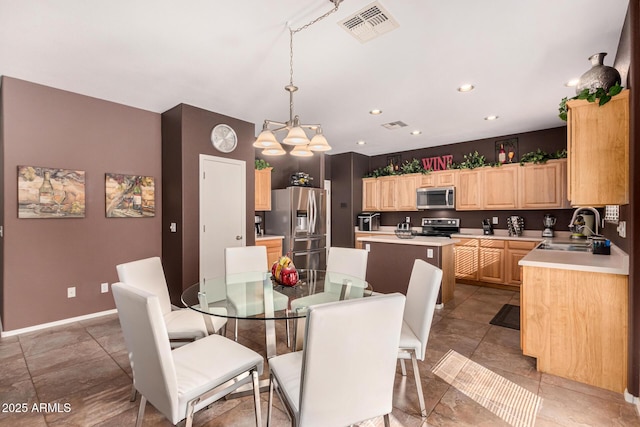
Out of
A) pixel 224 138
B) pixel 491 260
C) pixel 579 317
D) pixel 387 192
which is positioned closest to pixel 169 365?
pixel 579 317

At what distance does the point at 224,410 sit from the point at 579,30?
3659 mm

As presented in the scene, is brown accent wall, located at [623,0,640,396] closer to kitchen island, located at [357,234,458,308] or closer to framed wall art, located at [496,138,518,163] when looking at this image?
kitchen island, located at [357,234,458,308]

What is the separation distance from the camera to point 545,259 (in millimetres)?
2471

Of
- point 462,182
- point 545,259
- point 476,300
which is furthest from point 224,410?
point 462,182

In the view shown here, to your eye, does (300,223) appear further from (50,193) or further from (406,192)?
(50,193)

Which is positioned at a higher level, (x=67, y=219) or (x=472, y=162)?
(x=472, y=162)

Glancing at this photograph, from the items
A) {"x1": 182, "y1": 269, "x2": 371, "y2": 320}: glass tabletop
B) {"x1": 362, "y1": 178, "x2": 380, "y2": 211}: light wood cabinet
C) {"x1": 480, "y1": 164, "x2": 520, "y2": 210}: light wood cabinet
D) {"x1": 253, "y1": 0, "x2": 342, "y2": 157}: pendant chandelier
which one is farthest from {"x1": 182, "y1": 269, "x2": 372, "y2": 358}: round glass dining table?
{"x1": 362, "y1": 178, "x2": 380, "y2": 211}: light wood cabinet

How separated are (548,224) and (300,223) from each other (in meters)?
3.99

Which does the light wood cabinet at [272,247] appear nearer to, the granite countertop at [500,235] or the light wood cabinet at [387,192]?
the granite countertop at [500,235]

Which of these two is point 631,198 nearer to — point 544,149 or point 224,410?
point 224,410

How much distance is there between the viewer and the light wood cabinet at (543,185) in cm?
465

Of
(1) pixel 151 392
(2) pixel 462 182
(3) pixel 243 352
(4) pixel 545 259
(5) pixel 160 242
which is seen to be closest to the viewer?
(1) pixel 151 392

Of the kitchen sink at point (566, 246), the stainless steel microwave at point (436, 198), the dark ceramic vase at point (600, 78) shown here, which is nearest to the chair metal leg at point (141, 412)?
the dark ceramic vase at point (600, 78)

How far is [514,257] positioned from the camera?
15.6 ft
